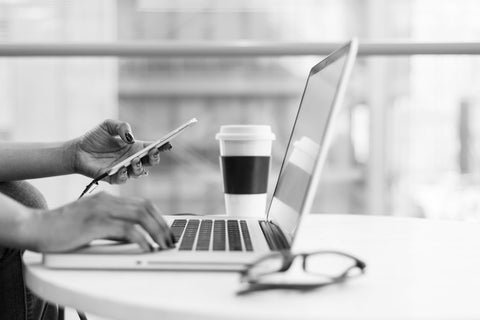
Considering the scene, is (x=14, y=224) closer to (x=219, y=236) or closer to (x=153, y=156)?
(x=219, y=236)

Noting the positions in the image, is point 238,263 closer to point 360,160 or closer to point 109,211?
point 109,211

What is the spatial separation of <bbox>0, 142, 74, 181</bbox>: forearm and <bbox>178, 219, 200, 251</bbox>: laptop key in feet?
0.74

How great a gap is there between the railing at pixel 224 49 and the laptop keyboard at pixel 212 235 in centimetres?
57

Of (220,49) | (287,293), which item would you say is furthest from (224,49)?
(287,293)

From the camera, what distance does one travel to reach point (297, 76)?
816cm

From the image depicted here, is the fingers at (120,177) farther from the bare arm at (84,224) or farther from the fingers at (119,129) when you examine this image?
the bare arm at (84,224)

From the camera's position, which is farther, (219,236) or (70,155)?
(70,155)

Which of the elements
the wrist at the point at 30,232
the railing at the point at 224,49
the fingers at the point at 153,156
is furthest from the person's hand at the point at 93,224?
the railing at the point at 224,49

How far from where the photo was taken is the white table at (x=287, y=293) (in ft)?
1.17

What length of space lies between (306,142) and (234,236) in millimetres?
119

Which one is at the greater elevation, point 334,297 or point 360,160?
point 334,297

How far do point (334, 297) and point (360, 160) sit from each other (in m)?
7.43

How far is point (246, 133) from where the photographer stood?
2.51 ft

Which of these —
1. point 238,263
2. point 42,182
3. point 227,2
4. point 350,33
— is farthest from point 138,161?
point 350,33
